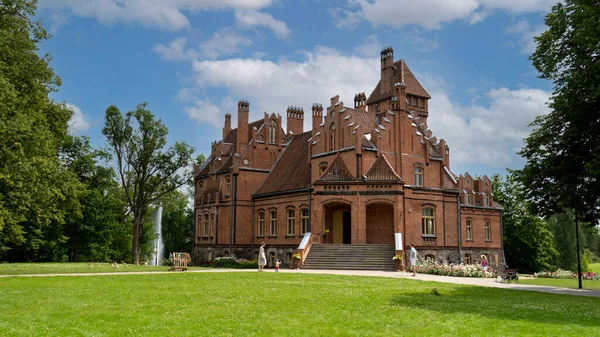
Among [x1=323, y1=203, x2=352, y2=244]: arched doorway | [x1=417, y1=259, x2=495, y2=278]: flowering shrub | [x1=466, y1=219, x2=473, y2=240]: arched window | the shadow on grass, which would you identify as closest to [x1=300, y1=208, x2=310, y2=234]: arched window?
[x1=323, y1=203, x2=352, y2=244]: arched doorway

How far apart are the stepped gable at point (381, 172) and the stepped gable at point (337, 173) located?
1.23 meters

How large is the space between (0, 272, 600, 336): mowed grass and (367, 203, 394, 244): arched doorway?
58.7ft

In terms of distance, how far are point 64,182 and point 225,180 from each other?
60.8 feet

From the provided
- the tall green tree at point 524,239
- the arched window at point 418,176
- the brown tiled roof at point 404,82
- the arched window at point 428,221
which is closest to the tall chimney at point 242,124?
the brown tiled roof at point 404,82

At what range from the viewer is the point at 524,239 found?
5400cm

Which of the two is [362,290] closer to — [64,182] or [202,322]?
[202,322]

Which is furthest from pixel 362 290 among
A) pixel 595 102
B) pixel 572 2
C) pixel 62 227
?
pixel 62 227

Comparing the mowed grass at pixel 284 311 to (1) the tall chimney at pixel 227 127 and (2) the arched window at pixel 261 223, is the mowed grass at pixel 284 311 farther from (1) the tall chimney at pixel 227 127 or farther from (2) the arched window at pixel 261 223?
(1) the tall chimney at pixel 227 127

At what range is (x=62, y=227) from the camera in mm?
48906

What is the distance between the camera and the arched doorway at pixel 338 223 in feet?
124

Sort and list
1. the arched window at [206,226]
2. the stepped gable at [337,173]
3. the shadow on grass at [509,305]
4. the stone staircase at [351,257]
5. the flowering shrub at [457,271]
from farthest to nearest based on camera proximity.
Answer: the arched window at [206,226] < the stepped gable at [337,173] < the stone staircase at [351,257] < the flowering shrub at [457,271] < the shadow on grass at [509,305]

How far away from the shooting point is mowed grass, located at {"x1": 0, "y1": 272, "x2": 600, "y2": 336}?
32.3 feet

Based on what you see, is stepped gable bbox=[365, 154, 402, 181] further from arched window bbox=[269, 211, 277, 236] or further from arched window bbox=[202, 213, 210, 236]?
arched window bbox=[202, 213, 210, 236]

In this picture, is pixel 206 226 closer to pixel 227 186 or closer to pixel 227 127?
pixel 227 186
